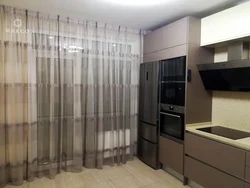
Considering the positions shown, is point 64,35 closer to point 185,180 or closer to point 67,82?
point 67,82

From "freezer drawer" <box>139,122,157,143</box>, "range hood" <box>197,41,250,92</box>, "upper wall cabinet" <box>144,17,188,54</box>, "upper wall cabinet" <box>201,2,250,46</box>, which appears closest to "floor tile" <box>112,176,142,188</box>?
"freezer drawer" <box>139,122,157,143</box>

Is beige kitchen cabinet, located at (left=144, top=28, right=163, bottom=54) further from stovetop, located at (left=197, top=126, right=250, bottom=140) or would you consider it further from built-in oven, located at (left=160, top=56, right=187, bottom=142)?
stovetop, located at (left=197, top=126, right=250, bottom=140)

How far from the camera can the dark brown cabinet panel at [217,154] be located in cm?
186

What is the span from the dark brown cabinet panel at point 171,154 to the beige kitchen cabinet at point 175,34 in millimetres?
1458

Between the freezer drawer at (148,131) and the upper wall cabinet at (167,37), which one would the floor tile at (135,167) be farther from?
the upper wall cabinet at (167,37)

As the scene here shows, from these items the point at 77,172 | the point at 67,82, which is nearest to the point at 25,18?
the point at 67,82

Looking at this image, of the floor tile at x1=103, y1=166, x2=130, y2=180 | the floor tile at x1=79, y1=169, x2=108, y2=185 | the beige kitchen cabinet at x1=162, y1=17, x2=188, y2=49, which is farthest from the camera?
the floor tile at x1=103, y1=166, x2=130, y2=180

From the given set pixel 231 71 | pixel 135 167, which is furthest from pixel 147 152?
pixel 231 71

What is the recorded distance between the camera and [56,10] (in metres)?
2.55

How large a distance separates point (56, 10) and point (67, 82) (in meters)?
1.03

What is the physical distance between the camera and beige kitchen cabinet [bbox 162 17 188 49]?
250 cm

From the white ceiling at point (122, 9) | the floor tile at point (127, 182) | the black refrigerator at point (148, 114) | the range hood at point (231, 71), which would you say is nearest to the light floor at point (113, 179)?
the floor tile at point (127, 182)

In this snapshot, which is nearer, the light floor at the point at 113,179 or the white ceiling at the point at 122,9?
the white ceiling at the point at 122,9

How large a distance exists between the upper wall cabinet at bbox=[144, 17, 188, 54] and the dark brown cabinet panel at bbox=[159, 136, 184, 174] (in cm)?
146
